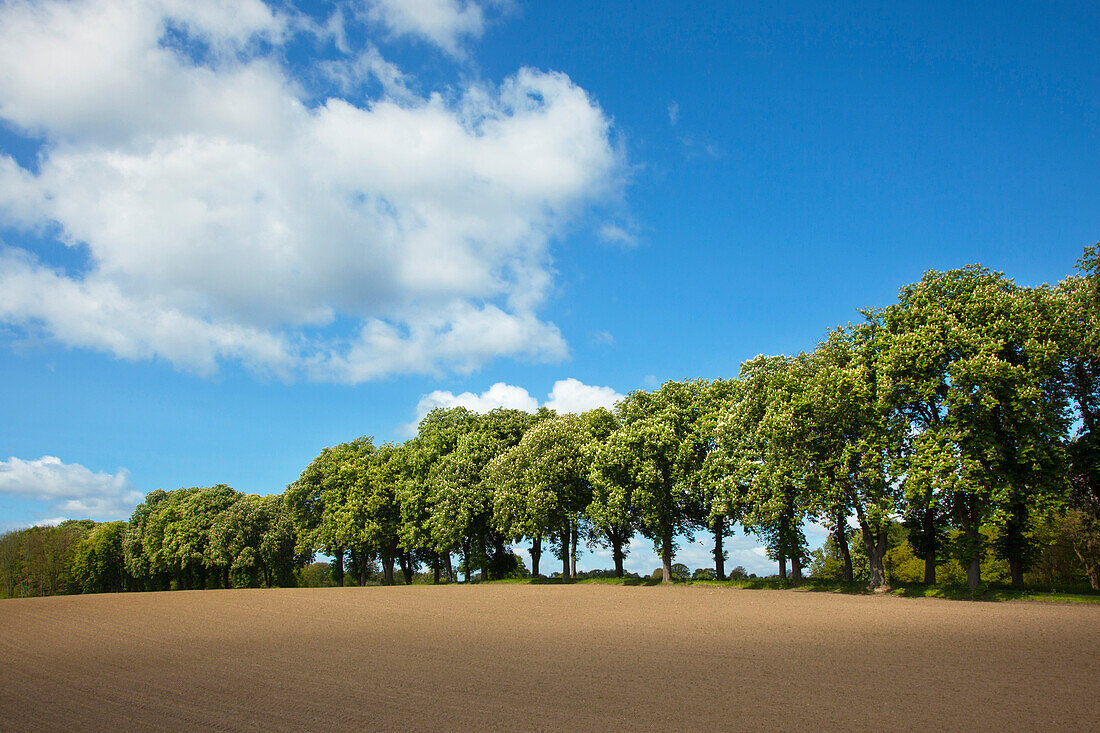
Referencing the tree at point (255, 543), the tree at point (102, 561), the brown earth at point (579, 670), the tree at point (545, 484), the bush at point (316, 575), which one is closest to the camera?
the brown earth at point (579, 670)

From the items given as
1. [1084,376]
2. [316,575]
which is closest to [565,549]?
[1084,376]

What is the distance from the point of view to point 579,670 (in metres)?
19.2

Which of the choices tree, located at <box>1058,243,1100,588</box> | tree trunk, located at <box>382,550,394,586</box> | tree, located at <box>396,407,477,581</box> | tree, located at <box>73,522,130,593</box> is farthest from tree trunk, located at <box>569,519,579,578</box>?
tree, located at <box>73,522,130,593</box>

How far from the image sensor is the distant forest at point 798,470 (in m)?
39.7

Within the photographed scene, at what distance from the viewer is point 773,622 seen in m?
29.9

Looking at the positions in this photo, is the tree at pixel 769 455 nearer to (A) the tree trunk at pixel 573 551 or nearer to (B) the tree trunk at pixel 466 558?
(A) the tree trunk at pixel 573 551

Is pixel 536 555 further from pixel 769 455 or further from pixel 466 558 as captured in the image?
pixel 769 455

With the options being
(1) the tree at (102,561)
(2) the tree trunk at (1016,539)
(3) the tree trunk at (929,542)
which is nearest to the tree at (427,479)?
(3) the tree trunk at (929,542)

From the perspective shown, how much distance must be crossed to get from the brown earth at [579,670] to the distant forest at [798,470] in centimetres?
904

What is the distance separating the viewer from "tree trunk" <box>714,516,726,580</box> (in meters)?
56.6

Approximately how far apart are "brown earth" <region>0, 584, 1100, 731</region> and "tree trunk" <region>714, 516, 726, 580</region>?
63.4 feet

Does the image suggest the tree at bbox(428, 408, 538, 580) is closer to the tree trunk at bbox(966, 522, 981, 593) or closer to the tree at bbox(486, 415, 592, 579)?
the tree at bbox(486, 415, 592, 579)

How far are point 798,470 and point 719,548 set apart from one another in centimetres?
1418

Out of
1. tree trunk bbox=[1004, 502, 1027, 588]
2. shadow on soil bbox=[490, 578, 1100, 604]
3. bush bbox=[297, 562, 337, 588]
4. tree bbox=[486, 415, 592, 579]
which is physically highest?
tree bbox=[486, 415, 592, 579]
